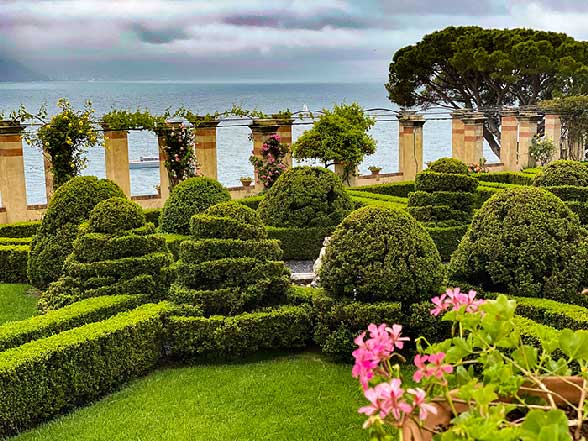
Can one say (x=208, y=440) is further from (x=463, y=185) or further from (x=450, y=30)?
(x=450, y=30)

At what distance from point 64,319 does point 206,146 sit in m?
11.6

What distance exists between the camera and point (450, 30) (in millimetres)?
30625

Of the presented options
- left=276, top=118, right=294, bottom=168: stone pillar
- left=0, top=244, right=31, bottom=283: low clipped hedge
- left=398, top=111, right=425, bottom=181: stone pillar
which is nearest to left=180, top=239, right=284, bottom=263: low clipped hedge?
left=0, top=244, right=31, bottom=283: low clipped hedge

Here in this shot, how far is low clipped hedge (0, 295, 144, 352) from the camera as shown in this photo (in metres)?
6.79

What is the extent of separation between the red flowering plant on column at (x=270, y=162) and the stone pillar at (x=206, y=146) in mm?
1014

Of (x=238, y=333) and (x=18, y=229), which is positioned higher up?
(x=18, y=229)

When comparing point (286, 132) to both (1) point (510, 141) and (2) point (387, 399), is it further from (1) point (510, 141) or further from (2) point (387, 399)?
(2) point (387, 399)

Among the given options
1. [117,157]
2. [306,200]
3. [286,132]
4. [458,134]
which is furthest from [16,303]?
[458,134]

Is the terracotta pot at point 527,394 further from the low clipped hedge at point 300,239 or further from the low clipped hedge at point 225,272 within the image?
the low clipped hedge at point 300,239

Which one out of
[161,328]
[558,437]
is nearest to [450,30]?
[161,328]

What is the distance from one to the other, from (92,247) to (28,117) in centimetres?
945

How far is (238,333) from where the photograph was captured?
7.25 m

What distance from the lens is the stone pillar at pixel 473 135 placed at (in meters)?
22.5

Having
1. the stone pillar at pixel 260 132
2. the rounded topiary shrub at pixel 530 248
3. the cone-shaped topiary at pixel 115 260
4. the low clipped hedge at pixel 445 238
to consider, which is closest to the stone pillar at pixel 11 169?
the stone pillar at pixel 260 132
